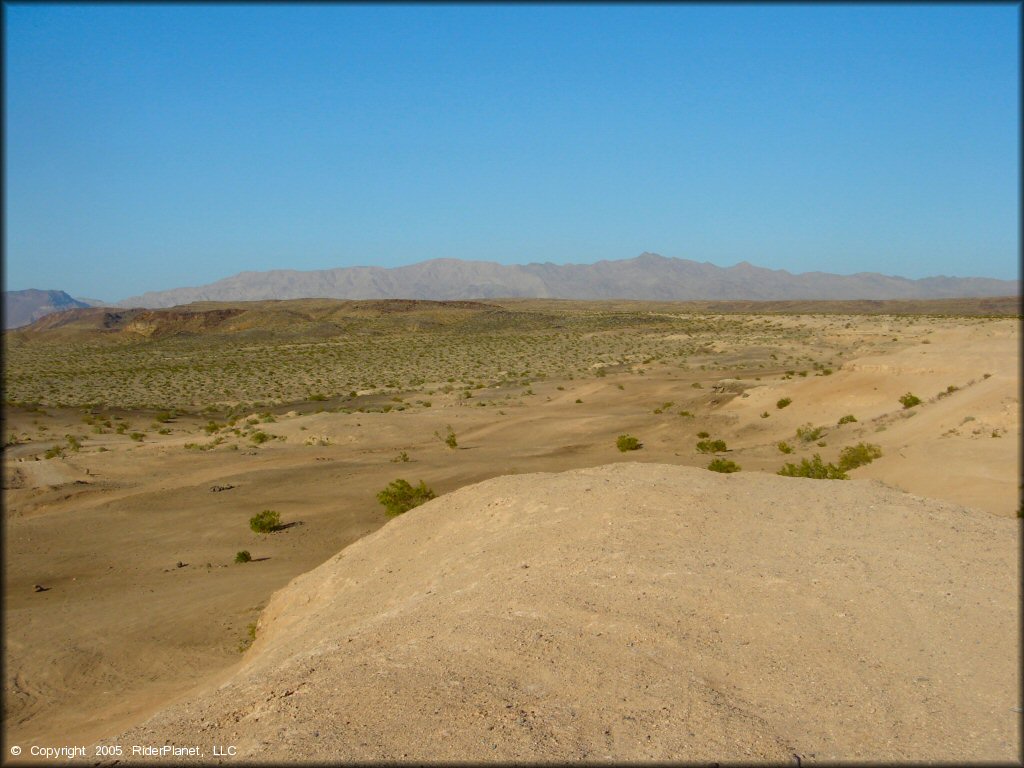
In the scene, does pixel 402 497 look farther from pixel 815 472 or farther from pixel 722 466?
pixel 815 472

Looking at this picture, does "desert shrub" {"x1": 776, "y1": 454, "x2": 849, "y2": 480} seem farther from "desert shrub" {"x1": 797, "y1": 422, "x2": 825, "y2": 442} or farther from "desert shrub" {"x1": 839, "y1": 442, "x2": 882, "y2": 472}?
"desert shrub" {"x1": 797, "y1": 422, "x2": 825, "y2": 442}

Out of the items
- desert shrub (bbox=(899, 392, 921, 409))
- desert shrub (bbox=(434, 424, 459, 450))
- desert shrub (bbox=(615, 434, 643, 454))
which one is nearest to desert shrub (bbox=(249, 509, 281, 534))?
desert shrub (bbox=(434, 424, 459, 450))

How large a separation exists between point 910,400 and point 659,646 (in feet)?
73.1

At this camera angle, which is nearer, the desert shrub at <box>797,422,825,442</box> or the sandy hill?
the sandy hill

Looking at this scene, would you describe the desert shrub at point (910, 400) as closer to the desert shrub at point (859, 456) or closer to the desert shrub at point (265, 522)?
the desert shrub at point (859, 456)

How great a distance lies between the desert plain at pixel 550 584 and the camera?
6.46 m

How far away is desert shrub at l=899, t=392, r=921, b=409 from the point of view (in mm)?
26281

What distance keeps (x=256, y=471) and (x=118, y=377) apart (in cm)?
4168

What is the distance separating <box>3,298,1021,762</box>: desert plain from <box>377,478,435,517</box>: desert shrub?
841 mm

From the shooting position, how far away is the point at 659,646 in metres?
7.77

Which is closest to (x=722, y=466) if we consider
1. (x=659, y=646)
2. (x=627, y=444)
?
(x=627, y=444)

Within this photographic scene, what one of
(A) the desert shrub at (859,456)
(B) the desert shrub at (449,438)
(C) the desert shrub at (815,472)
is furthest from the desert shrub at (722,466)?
Answer: (B) the desert shrub at (449,438)

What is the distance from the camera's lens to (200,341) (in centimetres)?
9925

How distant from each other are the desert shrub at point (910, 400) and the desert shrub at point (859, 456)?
5710mm
